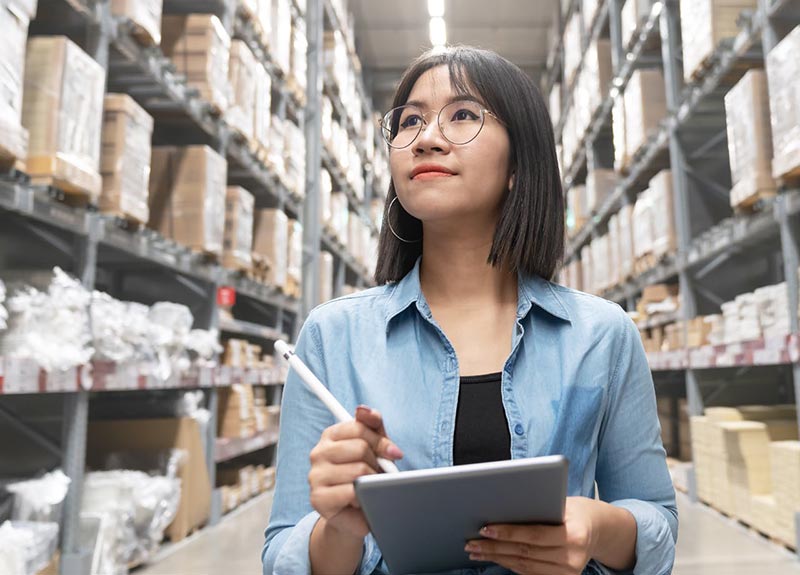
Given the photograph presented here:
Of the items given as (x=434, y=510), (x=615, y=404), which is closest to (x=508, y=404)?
(x=615, y=404)

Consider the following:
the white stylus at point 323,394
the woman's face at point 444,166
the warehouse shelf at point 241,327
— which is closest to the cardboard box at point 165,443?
the warehouse shelf at point 241,327

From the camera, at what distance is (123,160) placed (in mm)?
3400

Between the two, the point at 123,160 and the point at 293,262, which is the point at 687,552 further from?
the point at 293,262

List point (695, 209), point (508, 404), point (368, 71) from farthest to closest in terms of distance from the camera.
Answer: point (368, 71)
point (695, 209)
point (508, 404)

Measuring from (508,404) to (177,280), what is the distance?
4135 millimetres

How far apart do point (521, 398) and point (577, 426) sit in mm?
105

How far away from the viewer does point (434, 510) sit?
98 centimetres

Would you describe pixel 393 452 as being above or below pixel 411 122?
below

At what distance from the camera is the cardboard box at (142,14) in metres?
3.35

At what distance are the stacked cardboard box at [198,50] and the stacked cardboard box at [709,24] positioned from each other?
2918mm

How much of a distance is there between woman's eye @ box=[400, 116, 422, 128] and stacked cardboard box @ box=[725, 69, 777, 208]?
9.96 ft

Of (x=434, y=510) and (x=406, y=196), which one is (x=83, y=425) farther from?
(x=434, y=510)

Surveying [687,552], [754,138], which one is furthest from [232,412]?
[754,138]

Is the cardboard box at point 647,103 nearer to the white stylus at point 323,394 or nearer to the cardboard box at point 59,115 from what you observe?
the cardboard box at point 59,115
